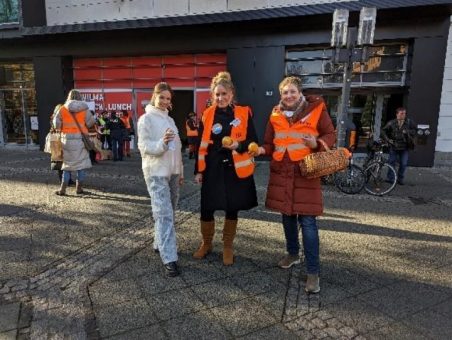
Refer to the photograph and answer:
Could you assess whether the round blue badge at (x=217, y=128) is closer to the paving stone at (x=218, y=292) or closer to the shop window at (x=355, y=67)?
the paving stone at (x=218, y=292)

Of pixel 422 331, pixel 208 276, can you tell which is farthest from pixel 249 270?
pixel 422 331

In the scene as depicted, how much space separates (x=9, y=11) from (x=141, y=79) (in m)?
5.75

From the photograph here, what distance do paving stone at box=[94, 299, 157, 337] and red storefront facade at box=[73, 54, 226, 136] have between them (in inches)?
384

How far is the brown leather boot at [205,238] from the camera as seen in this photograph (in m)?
3.63

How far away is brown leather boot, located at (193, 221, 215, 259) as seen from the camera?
363 cm

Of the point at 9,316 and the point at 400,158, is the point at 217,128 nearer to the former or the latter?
the point at 9,316

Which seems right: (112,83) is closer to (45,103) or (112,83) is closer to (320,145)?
(45,103)

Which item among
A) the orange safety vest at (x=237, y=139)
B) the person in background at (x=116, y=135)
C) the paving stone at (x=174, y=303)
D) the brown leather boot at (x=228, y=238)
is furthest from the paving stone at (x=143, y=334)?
the person in background at (x=116, y=135)

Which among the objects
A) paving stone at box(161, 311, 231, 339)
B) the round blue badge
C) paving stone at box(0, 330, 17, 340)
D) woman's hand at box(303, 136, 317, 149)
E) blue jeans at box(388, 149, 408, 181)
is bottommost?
paving stone at box(0, 330, 17, 340)

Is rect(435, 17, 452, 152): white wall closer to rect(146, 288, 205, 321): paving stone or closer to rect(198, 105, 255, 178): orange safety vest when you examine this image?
rect(198, 105, 255, 178): orange safety vest

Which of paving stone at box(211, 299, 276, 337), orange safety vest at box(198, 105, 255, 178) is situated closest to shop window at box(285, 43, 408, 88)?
orange safety vest at box(198, 105, 255, 178)

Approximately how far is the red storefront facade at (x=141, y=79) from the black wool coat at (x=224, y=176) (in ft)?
28.6

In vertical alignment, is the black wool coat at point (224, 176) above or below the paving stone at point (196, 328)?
above

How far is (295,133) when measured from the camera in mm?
3031
